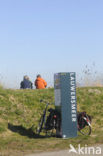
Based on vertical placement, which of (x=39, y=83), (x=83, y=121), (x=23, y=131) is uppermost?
(x=39, y=83)

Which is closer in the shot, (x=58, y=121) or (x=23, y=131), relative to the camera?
(x=58, y=121)

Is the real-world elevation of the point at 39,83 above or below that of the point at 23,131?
above

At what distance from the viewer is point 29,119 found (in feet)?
48.3

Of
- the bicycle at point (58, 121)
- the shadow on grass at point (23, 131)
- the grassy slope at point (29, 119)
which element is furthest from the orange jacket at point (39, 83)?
the bicycle at point (58, 121)

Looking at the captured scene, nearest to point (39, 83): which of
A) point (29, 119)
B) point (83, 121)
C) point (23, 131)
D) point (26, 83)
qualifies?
point (26, 83)

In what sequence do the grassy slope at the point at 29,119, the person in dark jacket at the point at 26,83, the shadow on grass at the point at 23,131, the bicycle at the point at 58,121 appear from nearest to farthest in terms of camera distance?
the grassy slope at the point at 29,119 → the bicycle at the point at 58,121 → the shadow on grass at the point at 23,131 → the person in dark jacket at the point at 26,83

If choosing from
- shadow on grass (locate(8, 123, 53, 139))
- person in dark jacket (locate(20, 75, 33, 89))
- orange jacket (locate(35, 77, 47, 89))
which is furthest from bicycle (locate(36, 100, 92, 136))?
person in dark jacket (locate(20, 75, 33, 89))

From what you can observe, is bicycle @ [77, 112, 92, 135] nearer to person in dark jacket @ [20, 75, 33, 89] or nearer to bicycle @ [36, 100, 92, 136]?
bicycle @ [36, 100, 92, 136]

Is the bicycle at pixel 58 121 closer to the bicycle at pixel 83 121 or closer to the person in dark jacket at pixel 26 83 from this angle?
the bicycle at pixel 83 121

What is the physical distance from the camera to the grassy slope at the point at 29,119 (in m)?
10.3

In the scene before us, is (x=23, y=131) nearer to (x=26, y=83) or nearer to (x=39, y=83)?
(x=39, y=83)

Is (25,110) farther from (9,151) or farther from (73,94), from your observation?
(9,151)

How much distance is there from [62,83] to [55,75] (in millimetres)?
545

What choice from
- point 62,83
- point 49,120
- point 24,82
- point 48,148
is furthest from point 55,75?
point 24,82
